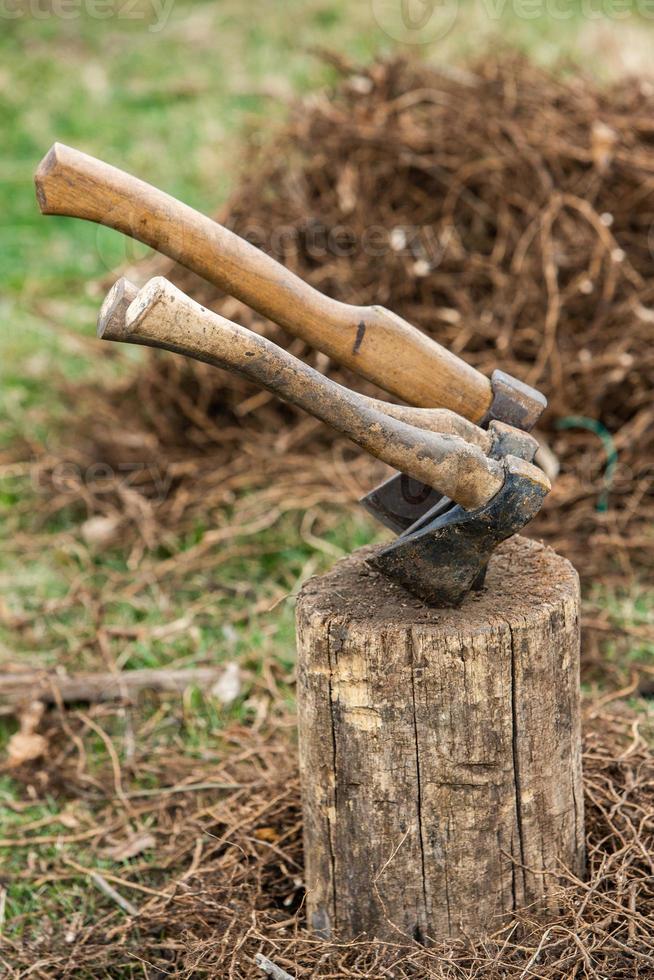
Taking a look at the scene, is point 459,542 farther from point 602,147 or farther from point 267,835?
point 602,147

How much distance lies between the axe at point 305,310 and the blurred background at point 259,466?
68cm

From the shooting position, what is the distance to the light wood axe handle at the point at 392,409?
1834 millimetres

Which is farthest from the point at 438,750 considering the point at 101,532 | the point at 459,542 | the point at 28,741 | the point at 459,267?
the point at 459,267

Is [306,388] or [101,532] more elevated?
[306,388]

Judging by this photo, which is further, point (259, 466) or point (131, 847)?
point (259, 466)

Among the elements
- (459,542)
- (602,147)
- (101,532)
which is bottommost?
(101,532)

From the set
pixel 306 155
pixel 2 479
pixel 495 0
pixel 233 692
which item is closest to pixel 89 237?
pixel 306 155

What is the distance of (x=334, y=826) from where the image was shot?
86.5 inches

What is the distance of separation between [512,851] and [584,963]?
226 millimetres

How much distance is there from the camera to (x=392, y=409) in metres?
2.01

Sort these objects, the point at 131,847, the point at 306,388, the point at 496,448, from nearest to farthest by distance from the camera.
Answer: the point at 306,388
the point at 496,448
the point at 131,847

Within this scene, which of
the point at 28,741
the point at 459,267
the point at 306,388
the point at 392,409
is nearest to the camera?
the point at 306,388

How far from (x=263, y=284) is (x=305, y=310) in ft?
0.30

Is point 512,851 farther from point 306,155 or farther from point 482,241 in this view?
point 306,155
